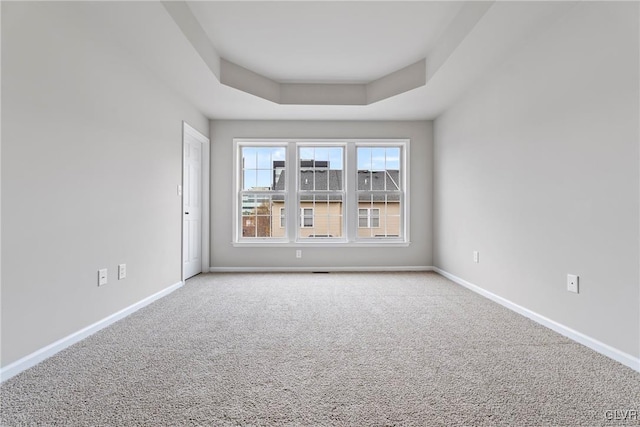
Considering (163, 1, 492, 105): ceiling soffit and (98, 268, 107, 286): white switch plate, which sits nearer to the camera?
(98, 268, 107, 286): white switch plate

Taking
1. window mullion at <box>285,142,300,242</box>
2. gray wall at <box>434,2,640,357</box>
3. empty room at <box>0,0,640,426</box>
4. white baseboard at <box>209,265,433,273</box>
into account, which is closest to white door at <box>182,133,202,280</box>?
empty room at <box>0,0,640,426</box>

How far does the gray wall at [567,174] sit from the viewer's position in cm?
182

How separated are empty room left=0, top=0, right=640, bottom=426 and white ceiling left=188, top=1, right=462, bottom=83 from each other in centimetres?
2

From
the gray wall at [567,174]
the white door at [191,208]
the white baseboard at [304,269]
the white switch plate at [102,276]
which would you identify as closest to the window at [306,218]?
the white baseboard at [304,269]

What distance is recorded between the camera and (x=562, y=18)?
222cm

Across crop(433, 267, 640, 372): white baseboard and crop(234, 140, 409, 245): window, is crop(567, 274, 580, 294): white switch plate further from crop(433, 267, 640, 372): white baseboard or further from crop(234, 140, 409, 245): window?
crop(234, 140, 409, 245): window

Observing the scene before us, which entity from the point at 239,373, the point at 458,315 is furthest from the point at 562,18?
the point at 239,373

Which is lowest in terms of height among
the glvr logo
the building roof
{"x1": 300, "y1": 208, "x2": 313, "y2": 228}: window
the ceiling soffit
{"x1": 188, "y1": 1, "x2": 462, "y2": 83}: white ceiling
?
the glvr logo

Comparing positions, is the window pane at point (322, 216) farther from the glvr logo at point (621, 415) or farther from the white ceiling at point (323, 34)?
the glvr logo at point (621, 415)

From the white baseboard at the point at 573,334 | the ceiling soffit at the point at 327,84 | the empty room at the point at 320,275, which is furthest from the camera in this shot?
the ceiling soffit at the point at 327,84

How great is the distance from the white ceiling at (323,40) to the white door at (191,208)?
695 mm

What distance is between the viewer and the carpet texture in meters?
1.35

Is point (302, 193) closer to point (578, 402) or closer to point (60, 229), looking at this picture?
point (60, 229)

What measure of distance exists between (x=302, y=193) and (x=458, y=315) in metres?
2.85
